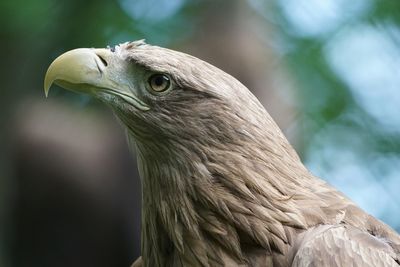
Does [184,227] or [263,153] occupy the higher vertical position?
[263,153]

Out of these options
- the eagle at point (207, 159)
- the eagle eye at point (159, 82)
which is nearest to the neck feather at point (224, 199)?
the eagle at point (207, 159)

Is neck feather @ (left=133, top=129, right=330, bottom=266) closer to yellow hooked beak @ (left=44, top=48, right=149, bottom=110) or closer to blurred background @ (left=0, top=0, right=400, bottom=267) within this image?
yellow hooked beak @ (left=44, top=48, right=149, bottom=110)

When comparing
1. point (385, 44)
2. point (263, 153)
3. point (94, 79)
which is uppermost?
point (385, 44)

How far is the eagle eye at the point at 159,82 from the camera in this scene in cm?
288

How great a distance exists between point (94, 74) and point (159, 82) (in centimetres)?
22

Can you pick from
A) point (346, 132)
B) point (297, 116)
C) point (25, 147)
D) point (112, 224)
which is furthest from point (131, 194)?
point (346, 132)

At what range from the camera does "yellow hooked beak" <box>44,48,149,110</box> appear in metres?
2.88

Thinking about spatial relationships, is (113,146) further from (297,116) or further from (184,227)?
(184,227)

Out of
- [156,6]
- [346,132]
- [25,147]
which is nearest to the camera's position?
[25,147]

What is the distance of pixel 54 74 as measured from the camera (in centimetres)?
288

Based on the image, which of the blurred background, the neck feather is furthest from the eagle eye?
the blurred background

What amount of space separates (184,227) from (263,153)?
1.21ft

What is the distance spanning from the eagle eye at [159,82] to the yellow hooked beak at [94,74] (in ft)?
0.24

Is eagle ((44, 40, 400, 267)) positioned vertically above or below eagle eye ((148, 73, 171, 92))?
below
